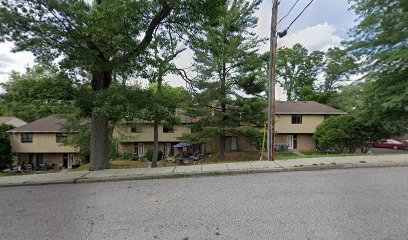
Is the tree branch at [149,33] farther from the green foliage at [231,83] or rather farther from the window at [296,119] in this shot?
the window at [296,119]

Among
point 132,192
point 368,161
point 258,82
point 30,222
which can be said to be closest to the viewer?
point 30,222

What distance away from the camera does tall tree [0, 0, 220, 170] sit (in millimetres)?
6332

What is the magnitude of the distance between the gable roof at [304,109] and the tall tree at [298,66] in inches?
538

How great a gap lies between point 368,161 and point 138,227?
308 inches

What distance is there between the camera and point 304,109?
924 inches

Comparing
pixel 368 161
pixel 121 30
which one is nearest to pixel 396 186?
pixel 368 161

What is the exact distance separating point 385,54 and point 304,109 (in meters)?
13.8

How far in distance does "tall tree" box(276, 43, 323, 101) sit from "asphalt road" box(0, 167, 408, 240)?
34728 mm

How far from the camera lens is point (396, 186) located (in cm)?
471

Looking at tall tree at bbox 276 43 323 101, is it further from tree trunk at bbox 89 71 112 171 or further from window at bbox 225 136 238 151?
tree trunk at bbox 89 71 112 171

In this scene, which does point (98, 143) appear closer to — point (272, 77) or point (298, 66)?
point (272, 77)

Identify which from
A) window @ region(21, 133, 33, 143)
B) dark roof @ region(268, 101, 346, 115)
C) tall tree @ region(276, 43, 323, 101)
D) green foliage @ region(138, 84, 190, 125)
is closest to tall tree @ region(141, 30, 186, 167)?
green foliage @ region(138, 84, 190, 125)

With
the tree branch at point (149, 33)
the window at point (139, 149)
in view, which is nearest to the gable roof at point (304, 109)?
the window at point (139, 149)

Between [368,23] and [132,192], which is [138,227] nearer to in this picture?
[132,192]
